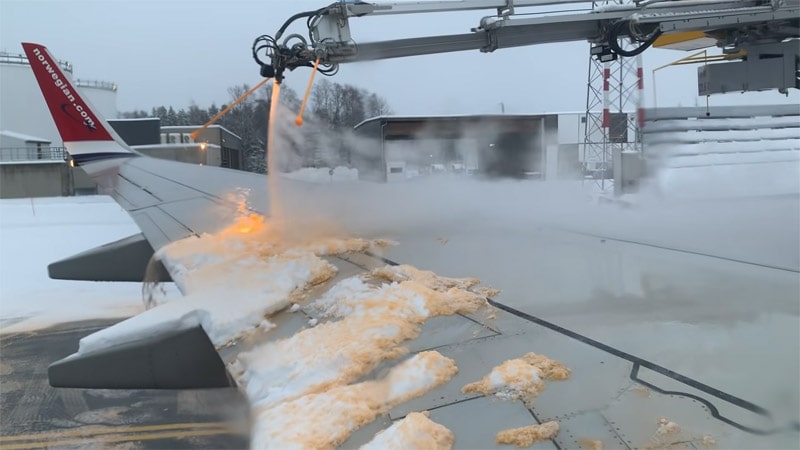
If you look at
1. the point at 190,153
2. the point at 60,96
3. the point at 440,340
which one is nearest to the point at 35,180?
the point at 190,153

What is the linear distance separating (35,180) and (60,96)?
23.9 meters

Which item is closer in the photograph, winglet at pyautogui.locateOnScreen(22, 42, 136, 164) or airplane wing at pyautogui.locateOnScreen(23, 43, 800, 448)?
airplane wing at pyautogui.locateOnScreen(23, 43, 800, 448)

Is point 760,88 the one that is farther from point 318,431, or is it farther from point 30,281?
point 30,281

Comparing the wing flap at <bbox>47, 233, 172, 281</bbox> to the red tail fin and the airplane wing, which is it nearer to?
the airplane wing

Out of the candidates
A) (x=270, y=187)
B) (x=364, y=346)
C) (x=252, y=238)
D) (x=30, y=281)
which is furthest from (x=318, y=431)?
(x=30, y=281)

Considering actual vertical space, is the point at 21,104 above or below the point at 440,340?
above

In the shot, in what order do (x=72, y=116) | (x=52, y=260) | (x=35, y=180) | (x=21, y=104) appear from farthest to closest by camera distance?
1. (x=21, y=104)
2. (x=35, y=180)
3. (x=52, y=260)
4. (x=72, y=116)

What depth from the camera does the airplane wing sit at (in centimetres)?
181

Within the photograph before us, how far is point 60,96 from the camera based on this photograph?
609 centimetres

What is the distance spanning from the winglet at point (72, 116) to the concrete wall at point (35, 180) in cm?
2189

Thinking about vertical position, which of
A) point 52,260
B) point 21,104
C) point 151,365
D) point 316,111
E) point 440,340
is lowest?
point 52,260

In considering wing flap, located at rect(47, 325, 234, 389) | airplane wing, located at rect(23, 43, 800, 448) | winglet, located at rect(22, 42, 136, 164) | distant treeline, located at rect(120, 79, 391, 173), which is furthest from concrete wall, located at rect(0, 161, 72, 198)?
wing flap, located at rect(47, 325, 234, 389)

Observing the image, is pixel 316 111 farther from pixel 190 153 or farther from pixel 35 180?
pixel 35 180

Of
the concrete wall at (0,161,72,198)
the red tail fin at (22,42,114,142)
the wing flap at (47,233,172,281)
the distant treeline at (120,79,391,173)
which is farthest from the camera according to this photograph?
the concrete wall at (0,161,72,198)
